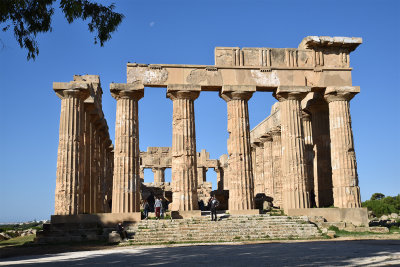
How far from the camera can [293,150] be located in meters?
25.9

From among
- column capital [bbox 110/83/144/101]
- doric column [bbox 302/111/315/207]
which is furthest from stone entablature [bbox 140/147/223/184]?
column capital [bbox 110/83/144/101]

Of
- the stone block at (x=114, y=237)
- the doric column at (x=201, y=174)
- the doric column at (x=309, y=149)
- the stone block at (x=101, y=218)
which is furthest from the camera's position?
the doric column at (x=201, y=174)

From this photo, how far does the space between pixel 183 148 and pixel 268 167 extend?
13138 millimetres

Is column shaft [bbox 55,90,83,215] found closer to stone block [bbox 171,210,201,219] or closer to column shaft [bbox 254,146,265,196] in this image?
stone block [bbox 171,210,201,219]

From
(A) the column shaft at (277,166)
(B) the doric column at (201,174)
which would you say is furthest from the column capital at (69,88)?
(B) the doric column at (201,174)

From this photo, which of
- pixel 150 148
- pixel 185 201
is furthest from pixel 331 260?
pixel 150 148

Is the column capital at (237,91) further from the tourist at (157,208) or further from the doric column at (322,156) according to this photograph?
the tourist at (157,208)

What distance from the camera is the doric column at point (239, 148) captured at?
24.9 metres

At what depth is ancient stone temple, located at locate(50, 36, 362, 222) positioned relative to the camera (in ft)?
78.0

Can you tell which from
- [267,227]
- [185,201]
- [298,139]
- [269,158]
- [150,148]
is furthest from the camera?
[150,148]

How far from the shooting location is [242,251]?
1445cm

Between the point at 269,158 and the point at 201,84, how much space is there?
12.8 metres

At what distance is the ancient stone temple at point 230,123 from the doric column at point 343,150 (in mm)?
59

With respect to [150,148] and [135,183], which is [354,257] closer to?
[135,183]
